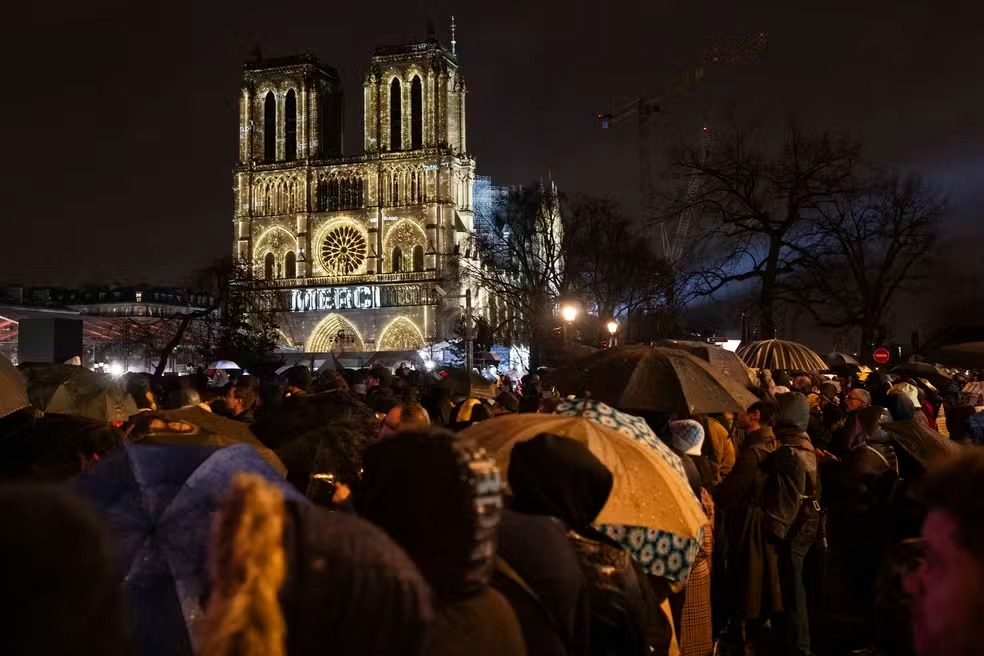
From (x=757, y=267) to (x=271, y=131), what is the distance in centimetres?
5738

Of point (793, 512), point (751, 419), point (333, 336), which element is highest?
point (333, 336)

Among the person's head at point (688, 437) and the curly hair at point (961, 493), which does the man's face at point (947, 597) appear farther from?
the person's head at point (688, 437)

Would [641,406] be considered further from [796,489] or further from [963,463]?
[963,463]

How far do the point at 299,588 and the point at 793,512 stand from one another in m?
5.34

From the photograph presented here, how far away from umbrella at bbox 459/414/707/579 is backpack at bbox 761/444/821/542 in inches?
95.0

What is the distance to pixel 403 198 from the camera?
68375 mm

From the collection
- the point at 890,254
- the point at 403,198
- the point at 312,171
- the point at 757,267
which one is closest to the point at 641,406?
the point at 757,267

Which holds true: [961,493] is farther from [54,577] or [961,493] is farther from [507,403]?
[507,403]

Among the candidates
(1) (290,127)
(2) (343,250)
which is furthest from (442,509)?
(1) (290,127)

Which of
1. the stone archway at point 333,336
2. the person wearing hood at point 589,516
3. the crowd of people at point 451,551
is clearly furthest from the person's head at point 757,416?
the stone archway at point 333,336

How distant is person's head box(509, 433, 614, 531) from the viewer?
10.4ft

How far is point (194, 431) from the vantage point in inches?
194

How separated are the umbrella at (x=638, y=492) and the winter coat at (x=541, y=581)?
1032 mm

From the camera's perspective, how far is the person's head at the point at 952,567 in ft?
6.23
